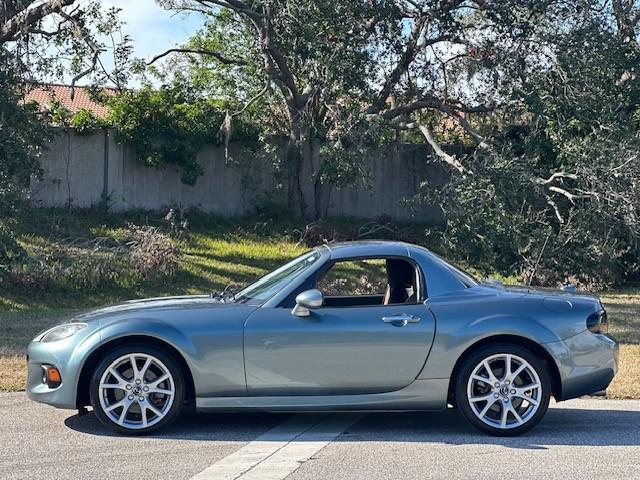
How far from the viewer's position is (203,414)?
7750 millimetres

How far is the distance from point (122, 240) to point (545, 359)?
1185 centimetres

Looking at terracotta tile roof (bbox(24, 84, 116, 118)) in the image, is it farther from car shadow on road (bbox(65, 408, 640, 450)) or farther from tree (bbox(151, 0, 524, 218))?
car shadow on road (bbox(65, 408, 640, 450))

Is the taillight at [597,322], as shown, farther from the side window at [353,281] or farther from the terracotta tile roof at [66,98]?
the terracotta tile roof at [66,98]

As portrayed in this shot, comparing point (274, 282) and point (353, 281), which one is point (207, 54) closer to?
point (353, 281)

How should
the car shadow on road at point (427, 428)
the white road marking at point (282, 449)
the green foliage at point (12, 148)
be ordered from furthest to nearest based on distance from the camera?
1. the green foliage at point (12, 148)
2. the car shadow on road at point (427, 428)
3. the white road marking at point (282, 449)

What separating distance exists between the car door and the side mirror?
0.05m

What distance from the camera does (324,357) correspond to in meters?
6.88

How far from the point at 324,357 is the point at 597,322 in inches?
86.0

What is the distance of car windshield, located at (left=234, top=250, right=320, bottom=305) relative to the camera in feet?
23.7

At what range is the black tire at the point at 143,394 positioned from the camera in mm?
6855

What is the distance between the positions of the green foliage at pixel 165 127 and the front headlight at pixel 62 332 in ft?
43.3

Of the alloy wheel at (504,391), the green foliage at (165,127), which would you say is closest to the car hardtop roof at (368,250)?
the alloy wheel at (504,391)

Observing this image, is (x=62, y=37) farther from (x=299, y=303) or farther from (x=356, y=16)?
(x=299, y=303)

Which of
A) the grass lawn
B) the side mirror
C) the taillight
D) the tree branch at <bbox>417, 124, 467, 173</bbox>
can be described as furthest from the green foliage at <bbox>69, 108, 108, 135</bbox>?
the taillight
